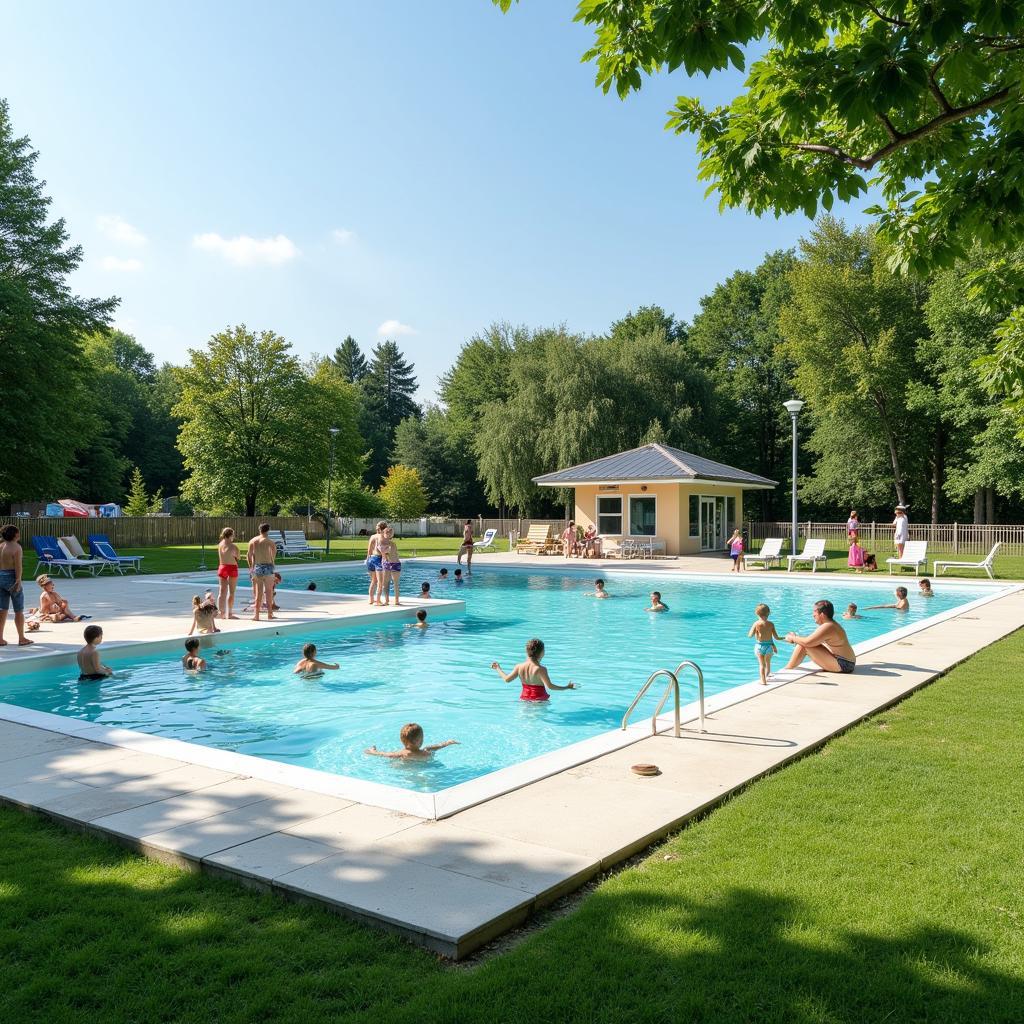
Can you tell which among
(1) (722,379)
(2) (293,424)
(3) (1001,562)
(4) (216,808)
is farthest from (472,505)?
(4) (216,808)

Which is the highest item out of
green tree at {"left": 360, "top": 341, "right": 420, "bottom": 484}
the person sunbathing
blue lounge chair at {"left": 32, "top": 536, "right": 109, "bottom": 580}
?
green tree at {"left": 360, "top": 341, "right": 420, "bottom": 484}

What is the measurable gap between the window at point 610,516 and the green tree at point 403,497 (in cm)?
2273

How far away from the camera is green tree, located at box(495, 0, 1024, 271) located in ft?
13.0

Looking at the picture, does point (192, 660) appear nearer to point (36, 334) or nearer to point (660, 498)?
point (36, 334)

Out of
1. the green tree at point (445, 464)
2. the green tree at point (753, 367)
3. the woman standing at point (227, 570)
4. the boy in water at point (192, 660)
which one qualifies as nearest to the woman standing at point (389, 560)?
the woman standing at point (227, 570)

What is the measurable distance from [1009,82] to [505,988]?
5646 millimetres

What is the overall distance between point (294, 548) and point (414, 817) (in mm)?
27264

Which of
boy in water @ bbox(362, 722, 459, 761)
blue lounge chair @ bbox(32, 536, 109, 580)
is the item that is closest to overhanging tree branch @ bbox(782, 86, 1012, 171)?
boy in water @ bbox(362, 722, 459, 761)

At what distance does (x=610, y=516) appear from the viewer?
33719 mm

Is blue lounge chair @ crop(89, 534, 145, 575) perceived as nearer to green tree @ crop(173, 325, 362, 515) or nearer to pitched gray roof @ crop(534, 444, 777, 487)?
green tree @ crop(173, 325, 362, 515)

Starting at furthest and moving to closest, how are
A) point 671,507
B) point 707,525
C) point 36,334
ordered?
point 707,525 < point 671,507 < point 36,334

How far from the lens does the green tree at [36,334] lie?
2616 centimetres

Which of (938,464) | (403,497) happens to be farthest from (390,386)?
(938,464)

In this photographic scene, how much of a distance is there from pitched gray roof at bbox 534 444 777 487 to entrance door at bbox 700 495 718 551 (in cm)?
144
